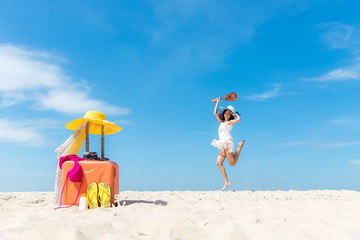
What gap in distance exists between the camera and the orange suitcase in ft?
18.6

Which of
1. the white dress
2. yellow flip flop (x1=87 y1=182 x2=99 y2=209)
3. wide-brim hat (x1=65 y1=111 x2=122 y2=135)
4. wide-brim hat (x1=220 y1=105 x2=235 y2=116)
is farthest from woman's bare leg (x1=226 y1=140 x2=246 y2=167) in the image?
yellow flip flop (x1=87 y1=182 x2=99 y2=209)

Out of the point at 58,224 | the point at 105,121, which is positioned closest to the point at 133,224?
the point at 58,224

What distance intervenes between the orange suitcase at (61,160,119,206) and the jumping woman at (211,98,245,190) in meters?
4.22

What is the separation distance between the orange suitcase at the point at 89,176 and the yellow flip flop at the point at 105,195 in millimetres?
88

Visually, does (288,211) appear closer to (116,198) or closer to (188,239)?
(188,239)

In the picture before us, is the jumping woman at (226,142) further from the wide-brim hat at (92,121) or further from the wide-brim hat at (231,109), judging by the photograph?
the wide-brim hat at (92,121)

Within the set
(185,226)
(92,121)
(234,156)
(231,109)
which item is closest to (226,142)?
(234,156)

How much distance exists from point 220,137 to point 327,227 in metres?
5.91

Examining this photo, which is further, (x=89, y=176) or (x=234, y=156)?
(x=234, y=156)

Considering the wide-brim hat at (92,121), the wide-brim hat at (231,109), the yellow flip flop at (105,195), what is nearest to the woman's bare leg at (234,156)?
the wide-brim hat at (231,109)

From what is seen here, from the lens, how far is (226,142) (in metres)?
9.27

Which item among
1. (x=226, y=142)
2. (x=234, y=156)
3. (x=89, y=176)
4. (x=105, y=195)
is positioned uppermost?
(x=226, y=142)

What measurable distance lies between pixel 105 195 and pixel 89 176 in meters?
0.49

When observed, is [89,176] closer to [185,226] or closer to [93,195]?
[93,195]
